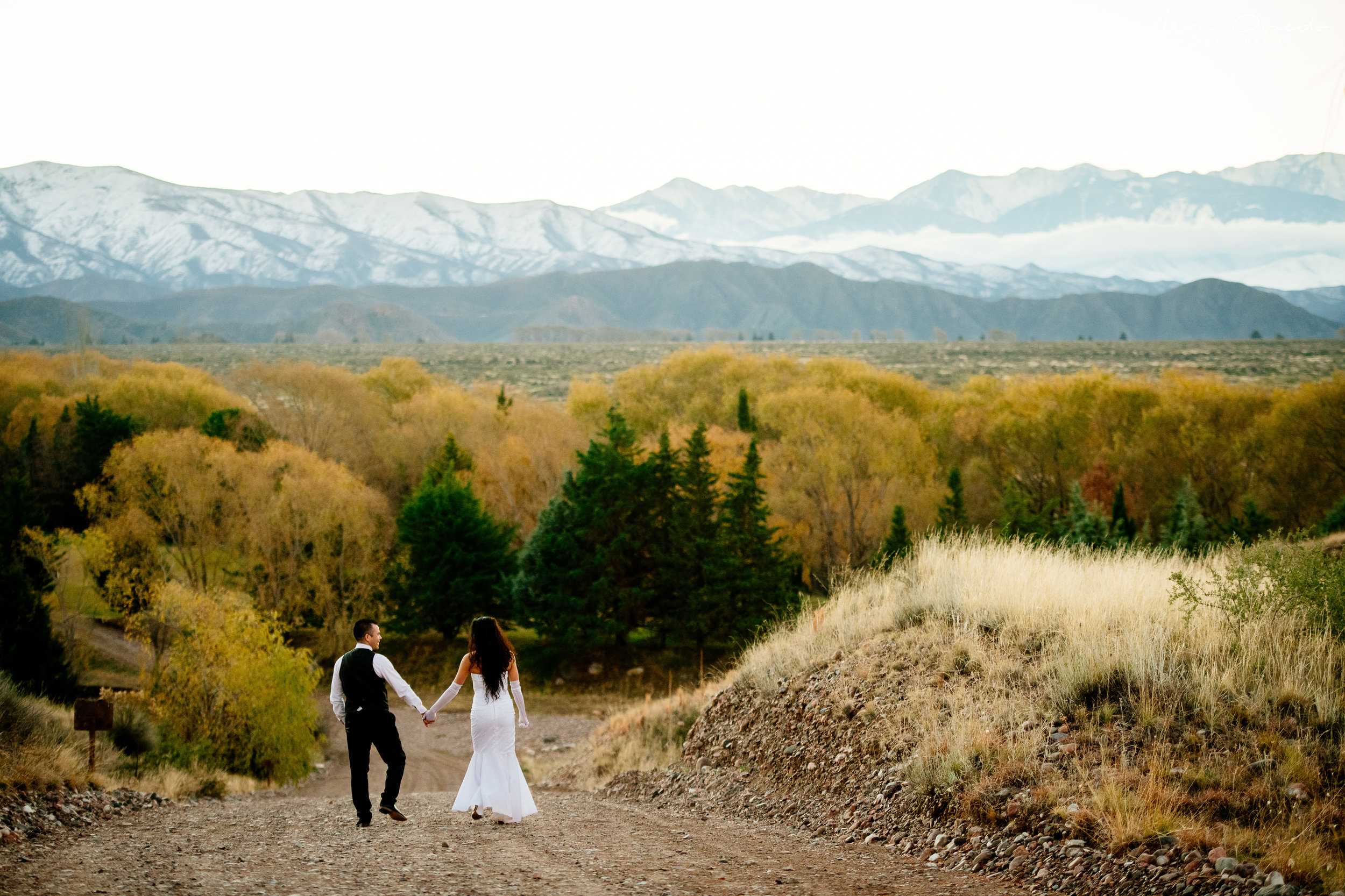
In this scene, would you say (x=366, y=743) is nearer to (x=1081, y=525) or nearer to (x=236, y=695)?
(x=236, y=695)

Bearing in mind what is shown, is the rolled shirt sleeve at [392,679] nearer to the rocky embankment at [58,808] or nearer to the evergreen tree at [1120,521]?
the rocky embankment at [58,808]

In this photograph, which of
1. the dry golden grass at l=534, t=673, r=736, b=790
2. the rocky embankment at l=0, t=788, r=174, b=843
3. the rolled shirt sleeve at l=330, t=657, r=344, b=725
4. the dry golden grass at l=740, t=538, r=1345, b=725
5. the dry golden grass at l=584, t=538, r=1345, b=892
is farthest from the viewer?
the dry golden grass at l=534, t=673, r=736, b=790

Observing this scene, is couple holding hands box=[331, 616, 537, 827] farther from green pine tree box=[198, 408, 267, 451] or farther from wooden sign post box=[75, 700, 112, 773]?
green pine tree box=[198, 408, 267, 451]

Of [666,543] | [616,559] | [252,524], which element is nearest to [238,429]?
[252,524]

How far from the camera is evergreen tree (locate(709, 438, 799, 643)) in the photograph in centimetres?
4053

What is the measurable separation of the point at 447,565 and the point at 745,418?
23.3 m

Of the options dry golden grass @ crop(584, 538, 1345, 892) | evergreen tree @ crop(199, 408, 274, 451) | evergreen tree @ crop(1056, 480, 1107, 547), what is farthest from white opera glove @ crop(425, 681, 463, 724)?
evergreen tree @ crop(199, 408, 274, 451)

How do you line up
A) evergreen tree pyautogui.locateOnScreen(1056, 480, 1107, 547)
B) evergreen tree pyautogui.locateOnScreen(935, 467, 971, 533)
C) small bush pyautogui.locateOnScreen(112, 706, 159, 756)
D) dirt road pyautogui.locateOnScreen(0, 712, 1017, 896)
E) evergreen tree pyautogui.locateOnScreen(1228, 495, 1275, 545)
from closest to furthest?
1. dirt road pyautogui.locateOnScreen(0, 712, 1017, 896)
2. small bush pyautogui.locateOnScreen(112, 706, 159, 756)
3. evergreen tree pyautogui.locateOnScreen(1228, 495, 1275, 545)
4. evergreen tree pyautogui.locateOnScreen(1056, 480, 1107, 547)
5. evergreen tree pyautogui.locateOnScreen(935, 467, 971, 533)

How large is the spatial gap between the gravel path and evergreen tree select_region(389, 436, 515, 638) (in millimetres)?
34629

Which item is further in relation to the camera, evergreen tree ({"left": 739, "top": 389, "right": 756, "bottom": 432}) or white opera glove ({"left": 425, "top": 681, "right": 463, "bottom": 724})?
evergreen tree ({"left": 739, "top": 389, "right": 756, "bottom": 432})

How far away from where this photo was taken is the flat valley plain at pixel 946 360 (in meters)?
110

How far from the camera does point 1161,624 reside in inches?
388

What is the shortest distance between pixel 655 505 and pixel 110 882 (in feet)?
123

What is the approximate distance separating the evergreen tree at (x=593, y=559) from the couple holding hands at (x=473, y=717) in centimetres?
3229
